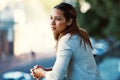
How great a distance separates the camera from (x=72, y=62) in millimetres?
3064

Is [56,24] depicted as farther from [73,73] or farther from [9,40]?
[9,40]

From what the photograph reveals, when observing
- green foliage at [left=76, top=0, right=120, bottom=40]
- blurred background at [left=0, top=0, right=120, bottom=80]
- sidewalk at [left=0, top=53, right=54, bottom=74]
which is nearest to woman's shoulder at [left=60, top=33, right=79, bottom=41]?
blurred background at [left=0, top=0, right=120, bottom=80]

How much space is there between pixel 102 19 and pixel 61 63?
6.95m

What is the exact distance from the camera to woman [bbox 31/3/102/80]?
3.00m

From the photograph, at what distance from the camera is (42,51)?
5.27m

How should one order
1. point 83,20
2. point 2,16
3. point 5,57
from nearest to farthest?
point 5,57 → point 2,16 → point 83,20

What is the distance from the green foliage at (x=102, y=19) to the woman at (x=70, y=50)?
6.22 metres

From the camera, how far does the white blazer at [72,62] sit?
9.78 feet

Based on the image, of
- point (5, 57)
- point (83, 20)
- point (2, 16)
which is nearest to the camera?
point (5, 57)

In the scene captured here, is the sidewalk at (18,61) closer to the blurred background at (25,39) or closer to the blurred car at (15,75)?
the blurred background at (25,39)

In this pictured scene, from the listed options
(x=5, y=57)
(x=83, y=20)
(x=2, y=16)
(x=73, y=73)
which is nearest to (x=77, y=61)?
(x=73, y=73)

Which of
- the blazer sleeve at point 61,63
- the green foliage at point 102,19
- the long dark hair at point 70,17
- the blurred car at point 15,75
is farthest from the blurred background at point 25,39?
the green foliage at point 102,19

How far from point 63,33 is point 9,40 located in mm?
2402

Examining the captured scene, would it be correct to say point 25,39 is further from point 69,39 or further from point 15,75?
point 69,39
